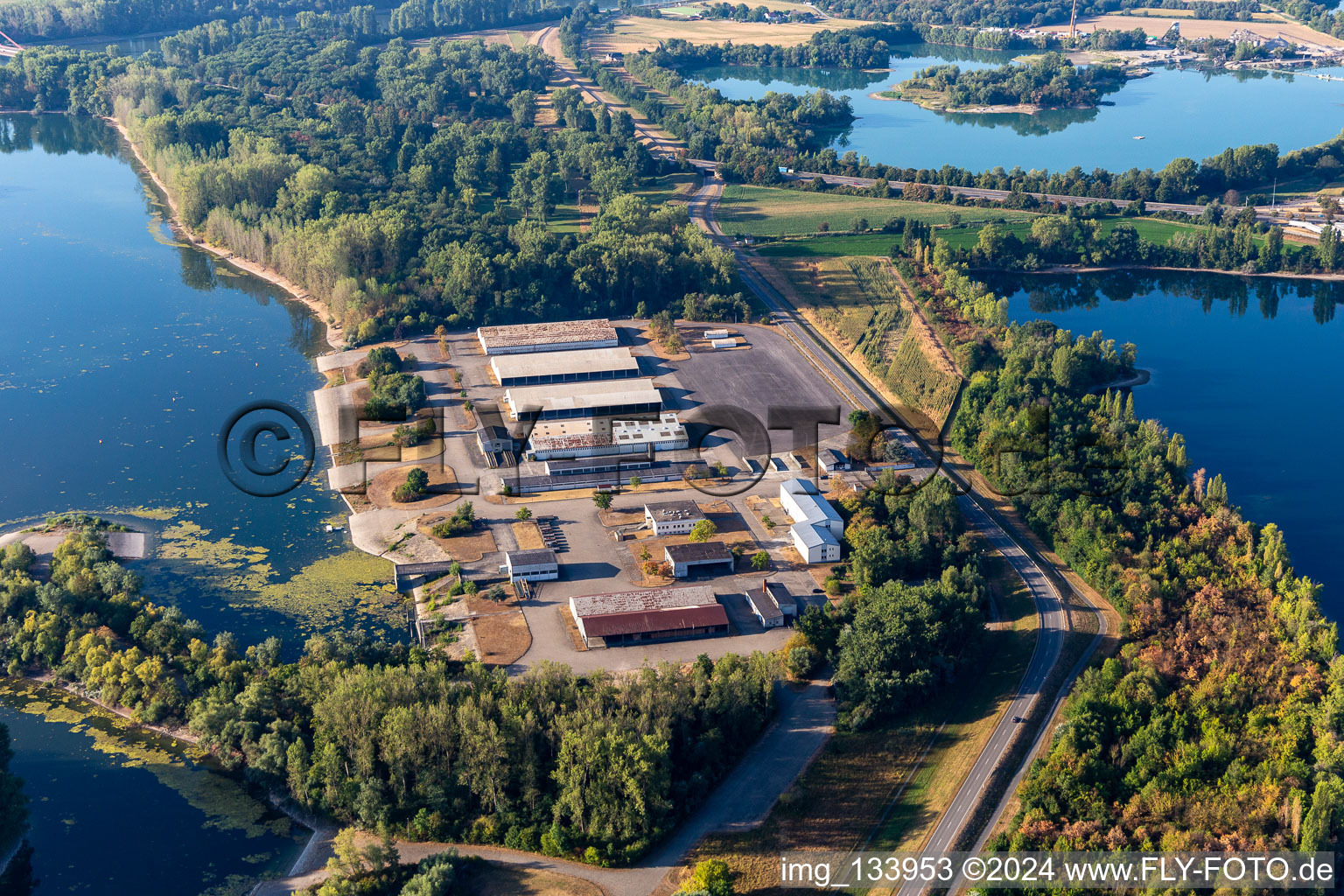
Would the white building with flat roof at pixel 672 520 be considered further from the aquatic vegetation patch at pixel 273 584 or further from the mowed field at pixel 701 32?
the mowed field at pixel 701 32

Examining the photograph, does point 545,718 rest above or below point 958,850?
above

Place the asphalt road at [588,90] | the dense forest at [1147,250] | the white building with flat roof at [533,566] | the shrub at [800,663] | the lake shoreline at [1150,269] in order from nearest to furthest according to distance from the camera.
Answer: the shrub at [800,663] < the white building with flat roof at [533,566] < the dense forest at [1147,250] < the lake shoreline at [1150,269] < the asphalt road at [588,90]

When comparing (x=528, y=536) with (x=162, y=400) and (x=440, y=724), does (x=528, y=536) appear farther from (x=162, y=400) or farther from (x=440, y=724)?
(x=162, y=400)

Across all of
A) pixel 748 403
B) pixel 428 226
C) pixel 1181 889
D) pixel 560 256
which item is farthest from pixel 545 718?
pixel 428 226

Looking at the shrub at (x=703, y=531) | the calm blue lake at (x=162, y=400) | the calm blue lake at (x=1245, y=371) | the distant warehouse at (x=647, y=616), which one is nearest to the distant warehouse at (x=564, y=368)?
the calm blue lake at (x=162, y=400)

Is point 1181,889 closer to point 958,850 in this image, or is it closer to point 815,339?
point 958,850

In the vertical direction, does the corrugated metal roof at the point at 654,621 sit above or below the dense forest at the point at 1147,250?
below

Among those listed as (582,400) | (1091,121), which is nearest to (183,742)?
(582,400)

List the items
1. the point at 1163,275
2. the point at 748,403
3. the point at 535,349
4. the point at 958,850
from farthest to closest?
the point at 1163,275
the point at 535,349
the point at 748,403
the point at 958,850
